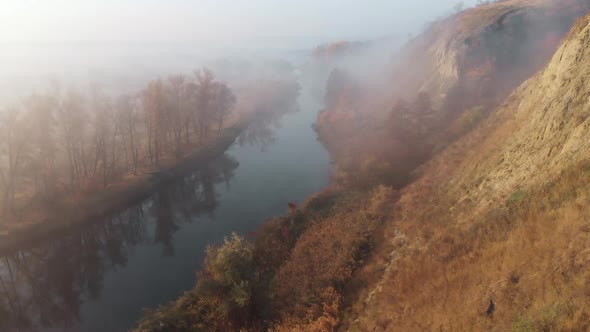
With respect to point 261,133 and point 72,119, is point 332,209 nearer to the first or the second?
point 72,119

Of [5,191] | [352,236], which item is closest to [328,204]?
[352,236]

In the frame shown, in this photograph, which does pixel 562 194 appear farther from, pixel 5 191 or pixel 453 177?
pixel 5 191

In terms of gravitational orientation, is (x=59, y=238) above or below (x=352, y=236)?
below

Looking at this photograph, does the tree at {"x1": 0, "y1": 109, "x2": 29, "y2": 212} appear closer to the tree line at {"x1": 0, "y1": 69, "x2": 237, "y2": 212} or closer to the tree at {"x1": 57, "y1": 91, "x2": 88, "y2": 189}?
the tree line at {"x1": 0, "y1": 69, "x2": 237, "y2": 212}

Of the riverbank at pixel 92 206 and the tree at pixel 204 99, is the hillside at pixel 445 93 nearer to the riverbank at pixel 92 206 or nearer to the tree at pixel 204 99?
the tree at pixel 204 99

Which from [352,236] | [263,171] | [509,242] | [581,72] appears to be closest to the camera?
[509,242]
